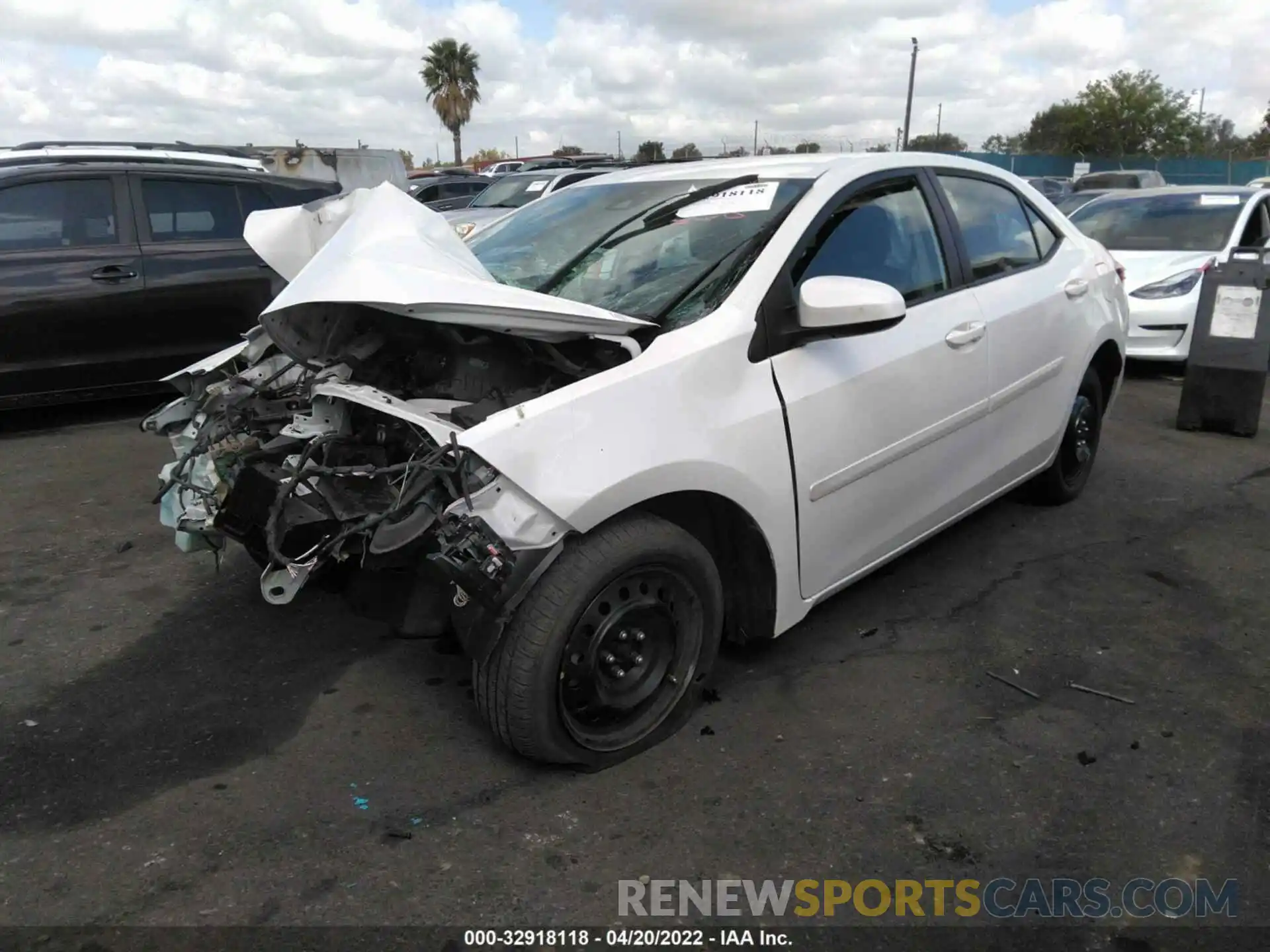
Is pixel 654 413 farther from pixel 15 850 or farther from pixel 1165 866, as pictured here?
pixel 15 850

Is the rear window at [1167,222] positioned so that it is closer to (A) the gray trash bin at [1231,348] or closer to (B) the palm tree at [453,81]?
(A) the gray trash bin at [1231,348]

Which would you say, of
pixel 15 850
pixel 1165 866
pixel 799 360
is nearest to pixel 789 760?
pixel 1165 866

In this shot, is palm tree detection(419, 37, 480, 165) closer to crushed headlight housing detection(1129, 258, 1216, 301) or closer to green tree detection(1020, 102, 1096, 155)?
green tree detection(1020, 102, 1096, 155)

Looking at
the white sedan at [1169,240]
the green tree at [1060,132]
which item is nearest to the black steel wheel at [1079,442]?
the white sedan at [1169,240]

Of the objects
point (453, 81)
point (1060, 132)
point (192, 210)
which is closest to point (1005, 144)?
point (1060, 132)

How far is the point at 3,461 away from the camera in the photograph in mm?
5797

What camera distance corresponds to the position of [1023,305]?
13.0ft

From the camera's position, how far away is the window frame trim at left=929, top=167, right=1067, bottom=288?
3775mm

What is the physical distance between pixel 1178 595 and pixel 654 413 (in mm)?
2594

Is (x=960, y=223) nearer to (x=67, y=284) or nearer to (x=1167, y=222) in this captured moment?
(x=67, y=284)

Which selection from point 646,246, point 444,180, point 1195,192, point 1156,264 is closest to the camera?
point 646,246

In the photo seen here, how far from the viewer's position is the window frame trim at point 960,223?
3.78 meters

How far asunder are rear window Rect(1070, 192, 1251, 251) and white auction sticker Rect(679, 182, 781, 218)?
6.24 metres

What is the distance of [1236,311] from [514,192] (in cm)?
961
